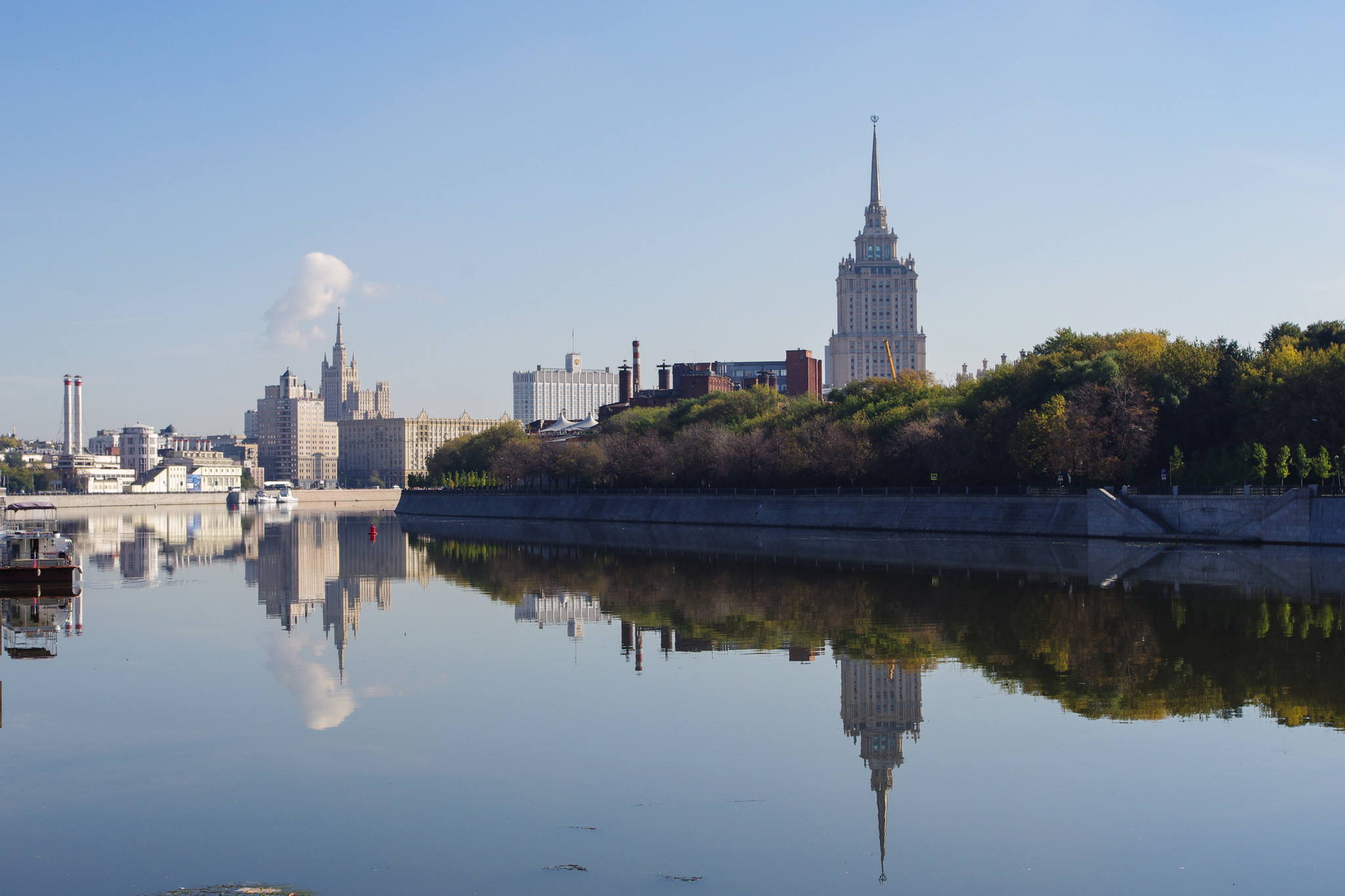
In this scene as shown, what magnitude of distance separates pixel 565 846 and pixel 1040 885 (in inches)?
207

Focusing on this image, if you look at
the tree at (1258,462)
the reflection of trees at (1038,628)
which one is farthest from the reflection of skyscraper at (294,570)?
the tree at (1258,462)

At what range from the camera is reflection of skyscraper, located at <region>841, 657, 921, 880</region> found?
16.7m

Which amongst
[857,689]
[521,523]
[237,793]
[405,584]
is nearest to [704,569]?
[405,584]

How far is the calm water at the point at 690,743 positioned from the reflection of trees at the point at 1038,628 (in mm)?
170

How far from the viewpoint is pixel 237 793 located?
16406 millimetres

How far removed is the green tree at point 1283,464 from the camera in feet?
206

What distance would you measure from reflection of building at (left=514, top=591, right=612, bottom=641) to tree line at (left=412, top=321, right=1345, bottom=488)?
37.9 metres

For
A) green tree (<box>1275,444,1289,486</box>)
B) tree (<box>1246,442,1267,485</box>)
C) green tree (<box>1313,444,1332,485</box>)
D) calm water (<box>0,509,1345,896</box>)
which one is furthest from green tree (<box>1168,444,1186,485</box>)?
calm water (<box>0,509,1345,896</box>)

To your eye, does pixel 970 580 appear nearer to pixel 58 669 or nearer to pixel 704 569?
pixel 704 569

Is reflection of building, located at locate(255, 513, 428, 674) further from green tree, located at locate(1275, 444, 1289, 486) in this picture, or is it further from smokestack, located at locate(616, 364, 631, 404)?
smokestack, located at locate(616, 364, 631, 404)

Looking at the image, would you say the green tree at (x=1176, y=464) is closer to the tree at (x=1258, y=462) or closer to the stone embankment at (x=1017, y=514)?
the stone embankment at (x=1017, y=514)

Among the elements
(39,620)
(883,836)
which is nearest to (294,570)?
(39,620)

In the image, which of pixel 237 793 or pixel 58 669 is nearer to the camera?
pixel 237 793

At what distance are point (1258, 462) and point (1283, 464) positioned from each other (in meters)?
1.14
